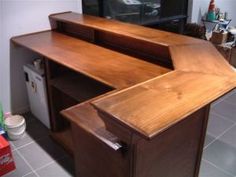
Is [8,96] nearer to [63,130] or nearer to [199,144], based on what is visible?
[63,130]

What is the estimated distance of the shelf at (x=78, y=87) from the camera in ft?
6.58

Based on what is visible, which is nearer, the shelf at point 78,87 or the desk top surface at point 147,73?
the desk top surface at point 147,73

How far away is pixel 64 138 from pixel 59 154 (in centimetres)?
17

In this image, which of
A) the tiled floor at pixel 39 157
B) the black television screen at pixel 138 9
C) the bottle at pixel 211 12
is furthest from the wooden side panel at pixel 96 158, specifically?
the bottle at pixel 211 12

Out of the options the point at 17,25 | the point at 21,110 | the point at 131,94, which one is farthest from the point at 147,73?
the point at 21,110

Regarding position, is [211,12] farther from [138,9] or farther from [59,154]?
[59,154]

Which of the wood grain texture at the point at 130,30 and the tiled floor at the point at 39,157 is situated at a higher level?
the wood grain texture at the point at 130,30

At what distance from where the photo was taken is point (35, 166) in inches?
81.9

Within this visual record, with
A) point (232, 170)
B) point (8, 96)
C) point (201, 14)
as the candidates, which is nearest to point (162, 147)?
point (232, 170)

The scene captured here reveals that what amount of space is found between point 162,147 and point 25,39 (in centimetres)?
178

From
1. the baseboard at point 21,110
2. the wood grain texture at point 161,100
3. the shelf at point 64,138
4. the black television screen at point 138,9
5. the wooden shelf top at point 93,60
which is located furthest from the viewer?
the black television screen at point 138,9

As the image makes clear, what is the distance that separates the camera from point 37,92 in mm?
2467

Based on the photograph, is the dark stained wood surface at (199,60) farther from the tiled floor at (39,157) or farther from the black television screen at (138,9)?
the black television screen at (138,9)

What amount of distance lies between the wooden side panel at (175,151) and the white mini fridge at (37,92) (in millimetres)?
1381
